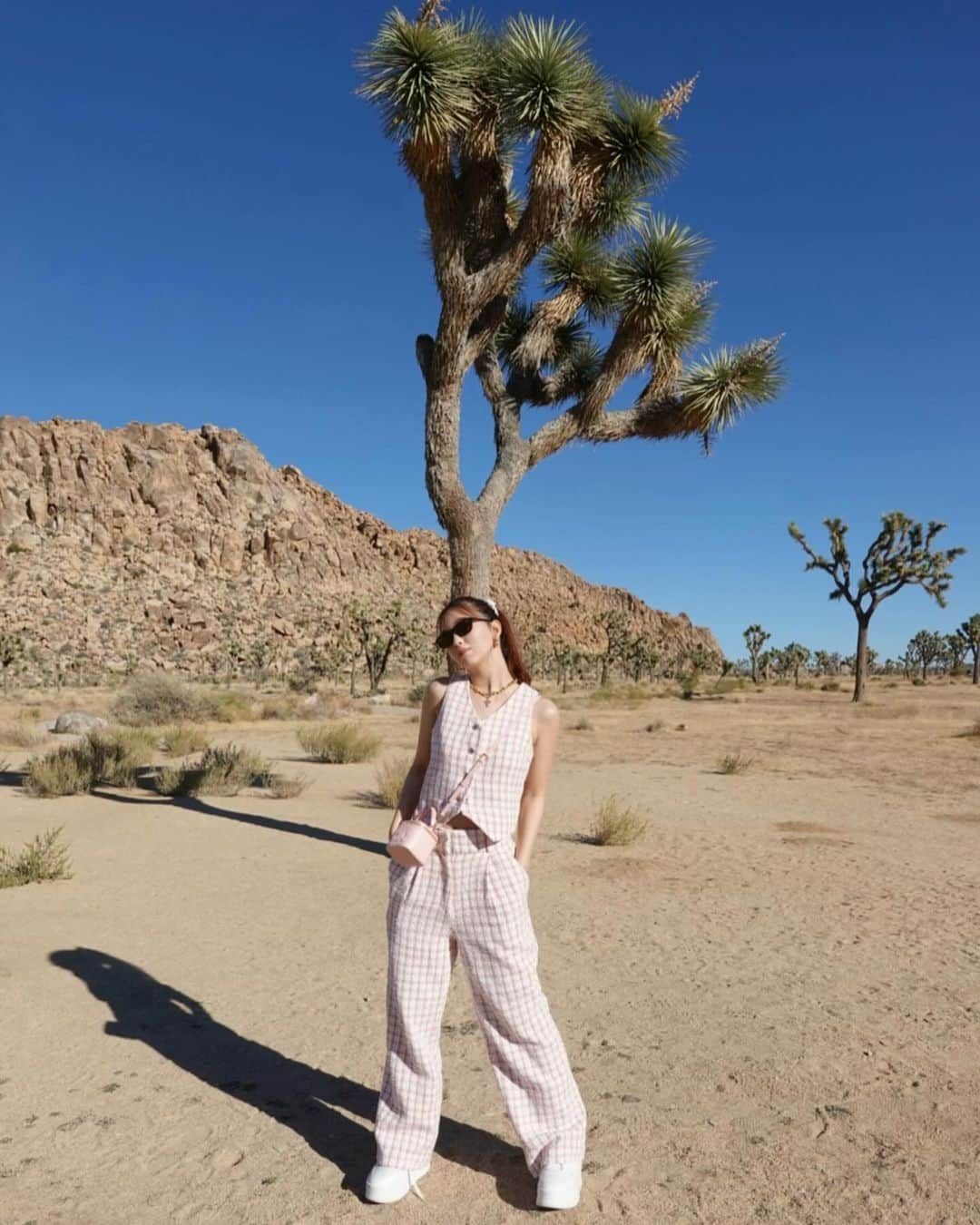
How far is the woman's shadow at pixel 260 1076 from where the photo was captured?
3.06m

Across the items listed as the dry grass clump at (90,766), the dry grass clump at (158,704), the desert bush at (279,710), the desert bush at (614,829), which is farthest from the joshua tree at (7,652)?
the desert bush at (614,829)

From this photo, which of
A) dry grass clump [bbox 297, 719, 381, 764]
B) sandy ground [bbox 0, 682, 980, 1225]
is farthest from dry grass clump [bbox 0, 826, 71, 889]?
dry grass clump [bbox 297, 719, 381, 764]

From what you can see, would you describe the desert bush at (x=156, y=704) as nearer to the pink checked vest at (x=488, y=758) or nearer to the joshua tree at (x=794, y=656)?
the pink checked vest at (x=488, y=758)

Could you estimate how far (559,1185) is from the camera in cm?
267

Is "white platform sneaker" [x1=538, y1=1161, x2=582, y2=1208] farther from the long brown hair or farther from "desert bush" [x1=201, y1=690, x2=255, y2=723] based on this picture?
"desert bush" [x1=201, y1=690, x2=255, y2=723]

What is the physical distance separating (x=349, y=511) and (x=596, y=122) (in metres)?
91.7

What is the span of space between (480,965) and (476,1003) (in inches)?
6.5

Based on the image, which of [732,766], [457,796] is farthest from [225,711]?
[457,796]

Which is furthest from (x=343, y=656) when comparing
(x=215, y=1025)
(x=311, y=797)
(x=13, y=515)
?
(x=215, y=1025)

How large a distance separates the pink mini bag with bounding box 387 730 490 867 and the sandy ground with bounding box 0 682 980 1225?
1.01 m

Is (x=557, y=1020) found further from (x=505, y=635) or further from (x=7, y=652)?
(x=7, y=652)

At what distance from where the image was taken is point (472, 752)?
2799mm

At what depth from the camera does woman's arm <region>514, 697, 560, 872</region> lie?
288 centimetres

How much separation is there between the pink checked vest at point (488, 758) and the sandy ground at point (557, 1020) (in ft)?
3.67
